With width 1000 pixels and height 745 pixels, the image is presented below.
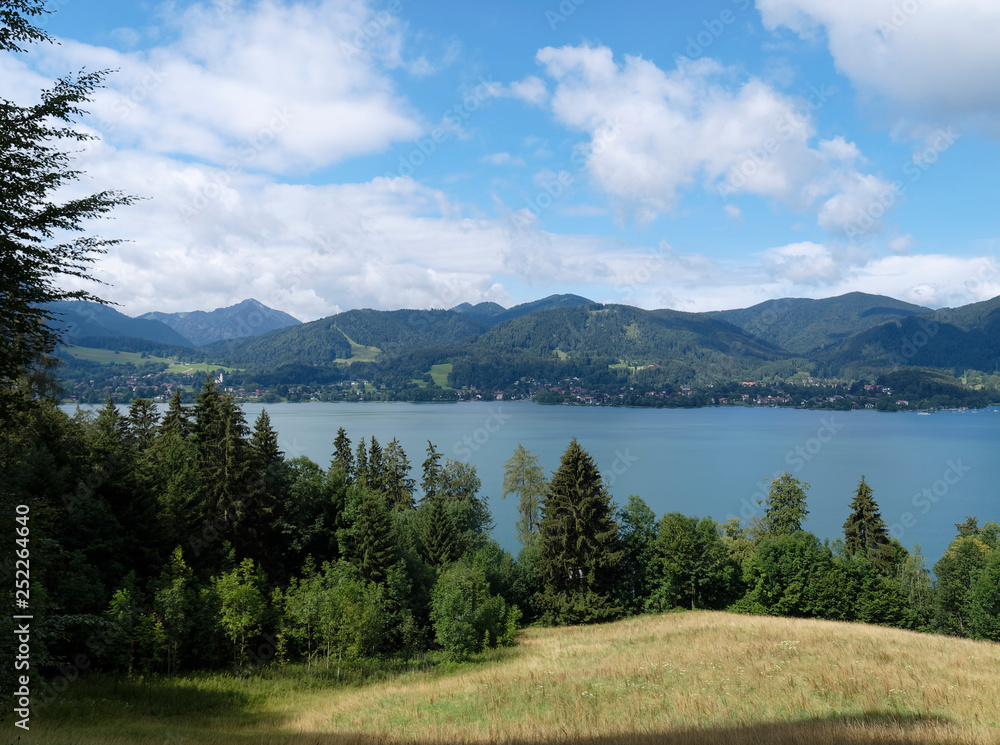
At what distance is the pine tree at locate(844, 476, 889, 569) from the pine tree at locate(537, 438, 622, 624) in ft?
66.2

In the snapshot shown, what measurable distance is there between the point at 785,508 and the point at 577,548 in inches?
895

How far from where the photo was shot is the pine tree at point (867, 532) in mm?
39125

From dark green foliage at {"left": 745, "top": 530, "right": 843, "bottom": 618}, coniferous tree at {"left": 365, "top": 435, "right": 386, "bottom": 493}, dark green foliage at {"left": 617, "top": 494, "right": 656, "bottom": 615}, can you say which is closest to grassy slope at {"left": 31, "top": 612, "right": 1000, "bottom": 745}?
dark green foliage at {"left": 617, "top": 494, "right": 656, "bottom": 615}

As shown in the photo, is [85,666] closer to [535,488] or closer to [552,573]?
[552,573]

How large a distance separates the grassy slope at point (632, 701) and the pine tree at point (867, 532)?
23.4 metres

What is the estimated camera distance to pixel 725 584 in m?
36.9

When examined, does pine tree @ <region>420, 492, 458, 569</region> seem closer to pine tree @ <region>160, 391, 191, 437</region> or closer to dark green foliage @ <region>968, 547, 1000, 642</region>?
pine tree @ <region>160, 391, 191, 437</region>

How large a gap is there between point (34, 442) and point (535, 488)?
33788mm

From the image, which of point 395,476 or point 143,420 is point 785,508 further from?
point 143,420

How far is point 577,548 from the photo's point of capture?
31500 millimetres

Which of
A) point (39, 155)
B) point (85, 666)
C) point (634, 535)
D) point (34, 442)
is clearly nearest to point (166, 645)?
point (85, 666)

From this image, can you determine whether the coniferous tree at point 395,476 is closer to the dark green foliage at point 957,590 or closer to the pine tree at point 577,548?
the pine tree at point 577,548

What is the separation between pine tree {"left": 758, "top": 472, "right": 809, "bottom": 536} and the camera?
145 ft

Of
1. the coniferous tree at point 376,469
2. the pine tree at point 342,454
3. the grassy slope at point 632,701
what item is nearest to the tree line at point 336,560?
the coniferous tree at point 376,469
